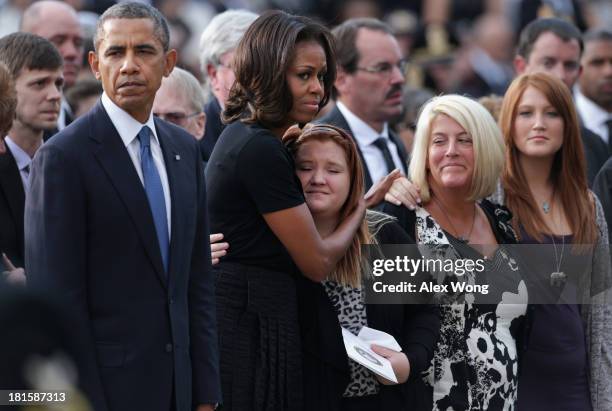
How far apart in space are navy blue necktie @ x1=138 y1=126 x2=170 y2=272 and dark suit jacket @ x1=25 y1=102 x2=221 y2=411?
1.2 inches

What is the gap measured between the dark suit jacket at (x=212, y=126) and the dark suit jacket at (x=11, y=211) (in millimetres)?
1434

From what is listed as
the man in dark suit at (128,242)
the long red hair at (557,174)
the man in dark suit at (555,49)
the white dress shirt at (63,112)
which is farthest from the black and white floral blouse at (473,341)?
the man in dark suit at (555,49)

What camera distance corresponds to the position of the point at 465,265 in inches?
203

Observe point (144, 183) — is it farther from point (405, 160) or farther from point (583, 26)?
point (583, 26)

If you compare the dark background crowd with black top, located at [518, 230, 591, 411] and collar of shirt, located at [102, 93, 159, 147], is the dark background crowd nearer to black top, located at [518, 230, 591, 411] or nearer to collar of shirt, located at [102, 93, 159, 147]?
collar of shirt, located at [102, 93, 159, 147]

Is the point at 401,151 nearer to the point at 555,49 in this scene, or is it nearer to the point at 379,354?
the point at 555,49

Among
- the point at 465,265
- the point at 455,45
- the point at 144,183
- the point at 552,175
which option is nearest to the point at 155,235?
the point at 144,183

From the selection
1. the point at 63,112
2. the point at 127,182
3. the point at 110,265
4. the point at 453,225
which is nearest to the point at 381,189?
the point at 453,225

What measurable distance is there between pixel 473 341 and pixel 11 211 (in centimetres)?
201

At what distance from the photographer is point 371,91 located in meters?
7.04

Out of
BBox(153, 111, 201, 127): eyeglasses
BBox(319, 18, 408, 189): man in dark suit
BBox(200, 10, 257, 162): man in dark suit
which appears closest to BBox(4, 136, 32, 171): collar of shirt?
BBox(153, 111, 201, 127): eyeglasses

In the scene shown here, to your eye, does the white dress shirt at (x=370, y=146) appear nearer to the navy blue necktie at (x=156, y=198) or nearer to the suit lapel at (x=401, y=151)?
the suit lapel at (x=401, y=151)

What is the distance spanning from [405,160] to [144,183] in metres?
3.22

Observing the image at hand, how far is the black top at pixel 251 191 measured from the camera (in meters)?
4.36
